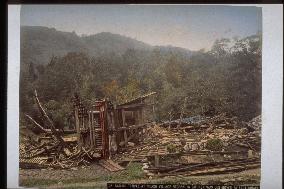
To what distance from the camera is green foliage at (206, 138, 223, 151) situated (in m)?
1.54

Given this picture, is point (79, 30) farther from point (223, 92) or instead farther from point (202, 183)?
point (202, 183)

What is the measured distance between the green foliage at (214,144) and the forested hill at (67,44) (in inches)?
14.4

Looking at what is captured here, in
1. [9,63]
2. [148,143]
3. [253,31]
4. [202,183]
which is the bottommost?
[202,183]

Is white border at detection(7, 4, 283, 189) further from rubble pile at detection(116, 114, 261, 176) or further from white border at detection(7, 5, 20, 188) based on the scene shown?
white border at detection(7, 5, 20, 188)

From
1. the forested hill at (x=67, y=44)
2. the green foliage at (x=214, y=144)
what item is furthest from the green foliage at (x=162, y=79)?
the green foliage at (x=214, y=144)

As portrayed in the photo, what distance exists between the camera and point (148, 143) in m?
1.56

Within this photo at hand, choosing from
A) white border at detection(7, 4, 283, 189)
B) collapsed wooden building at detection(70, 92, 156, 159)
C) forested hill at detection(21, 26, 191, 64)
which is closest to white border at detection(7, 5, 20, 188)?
forested hill at detection(21, 26, 191, 64)

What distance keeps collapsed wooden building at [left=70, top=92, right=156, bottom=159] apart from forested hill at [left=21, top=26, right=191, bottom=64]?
19 centimetres

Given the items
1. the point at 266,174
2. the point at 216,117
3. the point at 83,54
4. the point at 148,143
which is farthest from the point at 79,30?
the point at 266,174

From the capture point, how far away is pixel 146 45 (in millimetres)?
1541

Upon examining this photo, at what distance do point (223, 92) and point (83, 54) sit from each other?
0.59 m

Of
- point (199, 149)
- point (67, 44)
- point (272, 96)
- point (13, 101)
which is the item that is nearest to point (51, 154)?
point (13, 101)

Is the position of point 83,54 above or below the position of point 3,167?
above

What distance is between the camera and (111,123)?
1.57m
